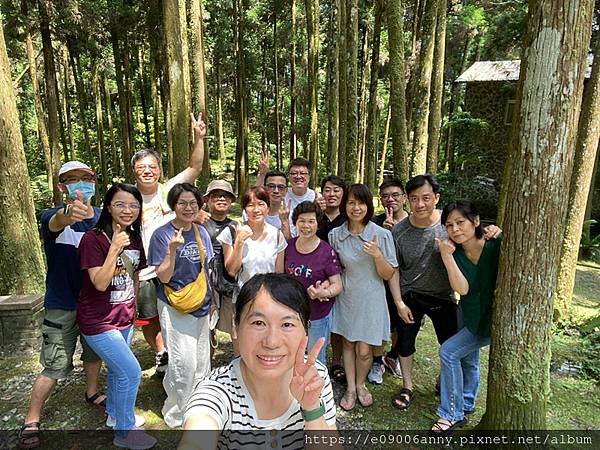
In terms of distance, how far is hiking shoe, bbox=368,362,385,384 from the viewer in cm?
422

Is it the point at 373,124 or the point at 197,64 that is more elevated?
the point at 197,64

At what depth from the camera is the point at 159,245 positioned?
10.6 feet

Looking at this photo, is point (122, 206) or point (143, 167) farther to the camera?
point (143, 167)

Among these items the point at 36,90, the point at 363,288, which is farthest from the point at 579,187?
the point at 36,90

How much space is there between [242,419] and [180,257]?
1785mm

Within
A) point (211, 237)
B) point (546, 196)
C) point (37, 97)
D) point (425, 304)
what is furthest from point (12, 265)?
point (37, 97)

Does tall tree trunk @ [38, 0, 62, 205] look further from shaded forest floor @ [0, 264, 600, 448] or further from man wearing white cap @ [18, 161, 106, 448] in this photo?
man wearing white cap @ [18, 161, 106, 448]

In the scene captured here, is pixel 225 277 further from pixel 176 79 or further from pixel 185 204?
pixel 176 79

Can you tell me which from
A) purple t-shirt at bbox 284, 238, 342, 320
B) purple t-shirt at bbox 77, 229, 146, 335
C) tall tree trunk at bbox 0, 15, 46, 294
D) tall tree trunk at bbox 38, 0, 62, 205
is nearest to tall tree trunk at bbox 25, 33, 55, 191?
tall tree trunk at bbox 38, 0, 62, 205

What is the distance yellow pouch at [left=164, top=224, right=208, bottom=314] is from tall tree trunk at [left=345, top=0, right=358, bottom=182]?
241 inches

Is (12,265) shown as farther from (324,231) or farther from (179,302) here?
(324,231)

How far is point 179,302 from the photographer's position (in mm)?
3182

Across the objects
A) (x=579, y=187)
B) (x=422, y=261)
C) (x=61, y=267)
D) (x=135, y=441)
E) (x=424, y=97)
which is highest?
(x=424, y=97)

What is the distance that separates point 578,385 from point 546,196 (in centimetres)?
311
